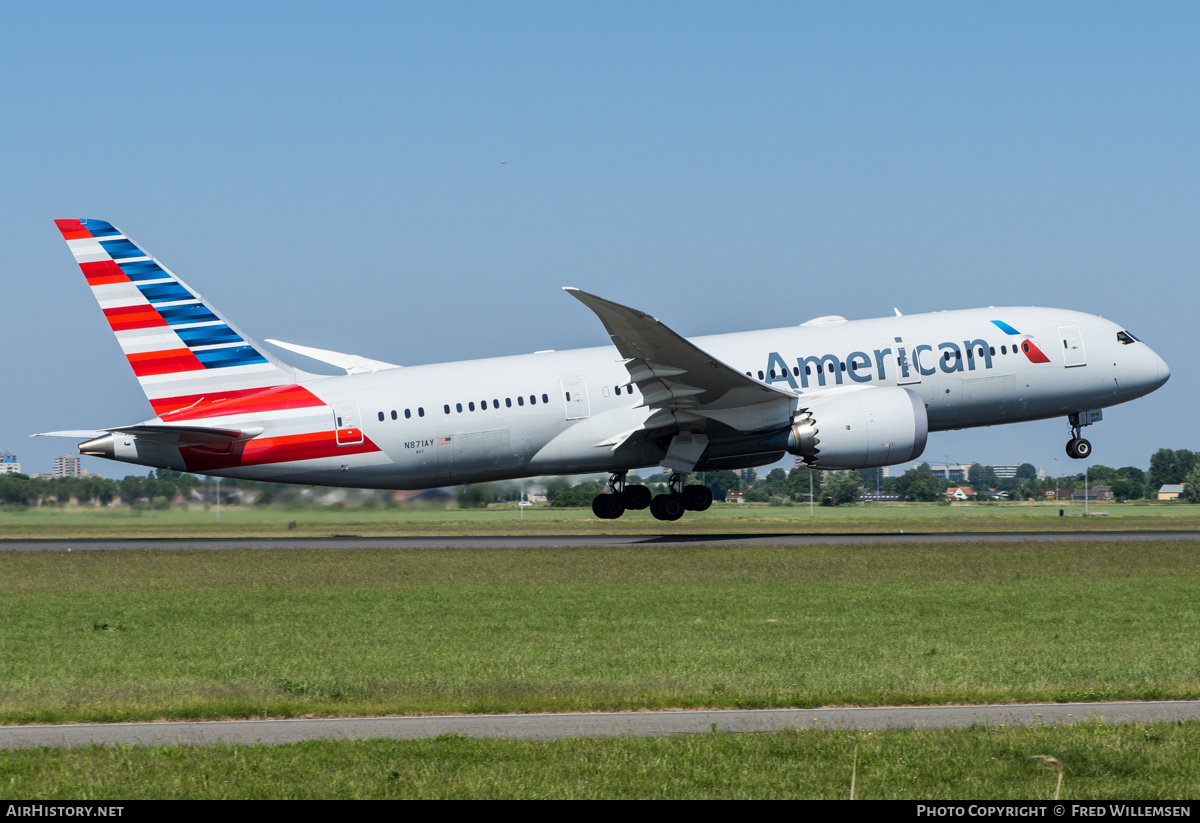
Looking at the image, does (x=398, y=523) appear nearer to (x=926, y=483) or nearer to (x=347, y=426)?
(x=347, y=426)

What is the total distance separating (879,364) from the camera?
39.6 meters

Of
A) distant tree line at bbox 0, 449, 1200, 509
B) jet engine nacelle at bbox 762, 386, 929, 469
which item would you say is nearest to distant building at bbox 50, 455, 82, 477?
distant tree line at bbox 0, 449, 1200, 509

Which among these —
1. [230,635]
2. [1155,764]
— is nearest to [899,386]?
[230,635]

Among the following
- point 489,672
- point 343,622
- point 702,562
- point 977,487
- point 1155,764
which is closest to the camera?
point 1155,764

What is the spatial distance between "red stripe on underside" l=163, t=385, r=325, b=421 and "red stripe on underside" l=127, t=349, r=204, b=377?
1.13m

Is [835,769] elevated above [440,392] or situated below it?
below

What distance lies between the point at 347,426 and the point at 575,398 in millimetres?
6944

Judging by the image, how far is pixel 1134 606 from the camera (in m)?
24.6

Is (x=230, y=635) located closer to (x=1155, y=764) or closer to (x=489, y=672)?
(x=489, y=672)

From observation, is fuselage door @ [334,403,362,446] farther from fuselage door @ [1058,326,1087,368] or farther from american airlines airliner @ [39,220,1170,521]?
fuselage door @ [1058,326,1087,368]

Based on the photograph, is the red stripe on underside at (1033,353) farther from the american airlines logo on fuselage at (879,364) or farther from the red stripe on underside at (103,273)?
the red stripe on underside at (103,273)

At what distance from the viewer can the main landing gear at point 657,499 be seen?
41.2 m

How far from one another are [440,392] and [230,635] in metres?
17.5

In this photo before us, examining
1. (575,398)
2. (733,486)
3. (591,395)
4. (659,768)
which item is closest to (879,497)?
(733,486)
